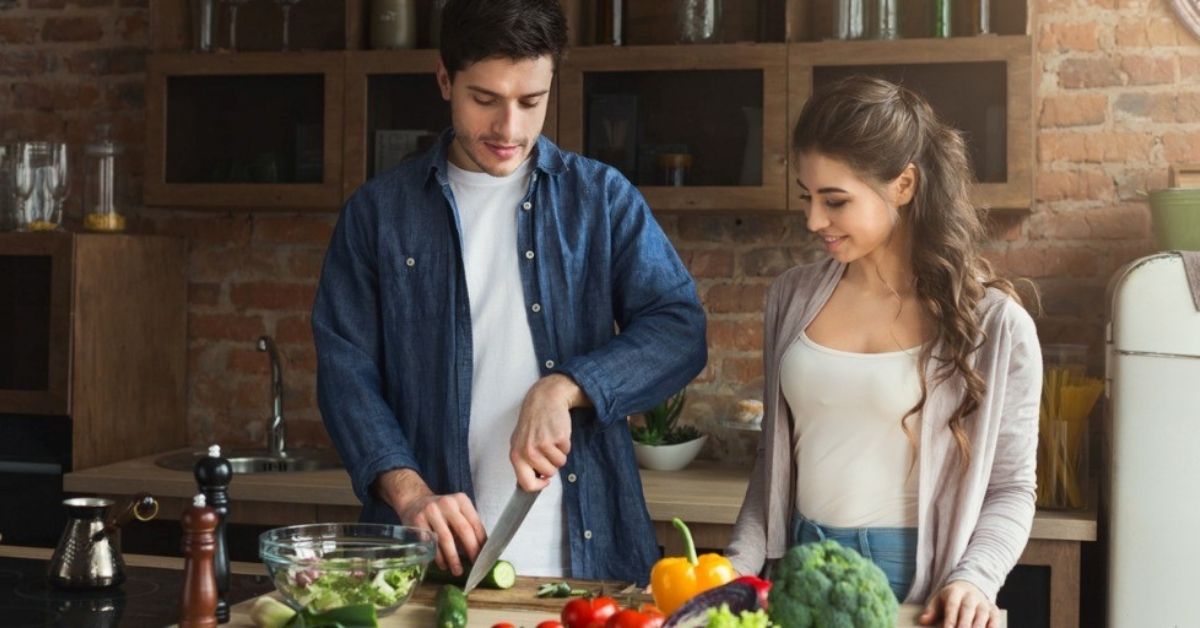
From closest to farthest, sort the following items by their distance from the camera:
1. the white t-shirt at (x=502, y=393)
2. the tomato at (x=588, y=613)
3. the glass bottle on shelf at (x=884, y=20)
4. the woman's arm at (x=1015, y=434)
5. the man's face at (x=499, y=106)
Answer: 1. the tomato at (x=588, y=613)
2. the woman's arm at (x=1015, y=434)
3. the man's face at (x=499, y=106)
4. the white t-shirt at (x=502, y=393)
5. the glass bottle on shelf at (x=884, y=20)

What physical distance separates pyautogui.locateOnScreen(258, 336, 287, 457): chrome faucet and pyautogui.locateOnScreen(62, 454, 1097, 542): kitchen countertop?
0.91 ft

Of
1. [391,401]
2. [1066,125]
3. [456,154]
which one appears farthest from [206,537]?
[1066,125]

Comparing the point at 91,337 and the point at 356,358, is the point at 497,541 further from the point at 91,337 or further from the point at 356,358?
the point at 91,337

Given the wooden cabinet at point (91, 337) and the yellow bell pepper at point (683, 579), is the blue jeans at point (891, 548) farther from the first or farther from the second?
the wooden cabinet at point (91, 337)

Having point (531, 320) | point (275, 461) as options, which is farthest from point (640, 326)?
point (275, 461)

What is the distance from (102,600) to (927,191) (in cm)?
140

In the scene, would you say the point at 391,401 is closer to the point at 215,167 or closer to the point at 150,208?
the point at 215,167

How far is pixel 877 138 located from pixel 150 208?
2587 millimetres

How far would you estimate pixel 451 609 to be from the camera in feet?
5.55

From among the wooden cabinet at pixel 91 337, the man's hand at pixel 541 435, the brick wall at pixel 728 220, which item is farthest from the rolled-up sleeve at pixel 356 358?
the wooden cabinet at pixel 91 337

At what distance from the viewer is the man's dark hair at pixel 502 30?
2070 mm

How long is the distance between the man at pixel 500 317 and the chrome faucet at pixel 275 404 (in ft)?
4.89

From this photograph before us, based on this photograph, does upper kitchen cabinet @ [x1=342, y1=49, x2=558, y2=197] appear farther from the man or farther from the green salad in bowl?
the green salad in bowl

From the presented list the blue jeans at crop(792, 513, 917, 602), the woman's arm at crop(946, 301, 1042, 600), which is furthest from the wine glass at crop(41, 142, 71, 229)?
the woman's arm at crop(946, 301, 1042, 600)
